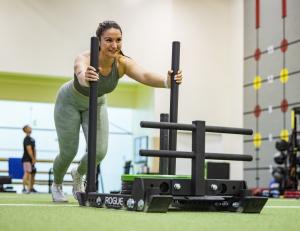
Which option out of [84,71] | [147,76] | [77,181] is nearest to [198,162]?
[147,76]

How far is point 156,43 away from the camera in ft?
40.1

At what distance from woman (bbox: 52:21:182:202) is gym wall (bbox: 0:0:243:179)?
315 inches

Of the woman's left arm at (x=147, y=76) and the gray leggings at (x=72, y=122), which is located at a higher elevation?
the woman's left arm at (x=147, y=76)

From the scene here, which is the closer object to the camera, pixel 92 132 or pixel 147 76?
pixel 92 132

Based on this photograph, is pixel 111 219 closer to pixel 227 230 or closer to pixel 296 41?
pixel 227 230

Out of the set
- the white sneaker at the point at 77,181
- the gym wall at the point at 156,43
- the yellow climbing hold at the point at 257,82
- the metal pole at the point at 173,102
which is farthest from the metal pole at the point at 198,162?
the yellow climbing hold at the point at 257,82

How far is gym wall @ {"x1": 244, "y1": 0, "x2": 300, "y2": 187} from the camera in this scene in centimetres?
1136

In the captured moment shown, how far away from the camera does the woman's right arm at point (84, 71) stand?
298 centimetres

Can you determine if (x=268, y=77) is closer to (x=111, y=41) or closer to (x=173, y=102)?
(x=173, y=102)

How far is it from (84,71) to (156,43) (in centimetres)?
916

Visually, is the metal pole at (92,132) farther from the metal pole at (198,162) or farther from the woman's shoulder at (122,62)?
the metal pole at (198,162)

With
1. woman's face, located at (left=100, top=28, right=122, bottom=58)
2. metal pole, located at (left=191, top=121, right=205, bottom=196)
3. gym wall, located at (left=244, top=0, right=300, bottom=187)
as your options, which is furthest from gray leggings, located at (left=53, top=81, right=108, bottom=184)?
gym wall, located at (left=244, top=0, right=300, bottom=187)

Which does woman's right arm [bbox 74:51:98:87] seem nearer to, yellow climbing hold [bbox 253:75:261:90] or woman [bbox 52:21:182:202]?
woman [bbox 52:21:182:202]

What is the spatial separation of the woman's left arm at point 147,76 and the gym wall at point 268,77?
8.22 meters
